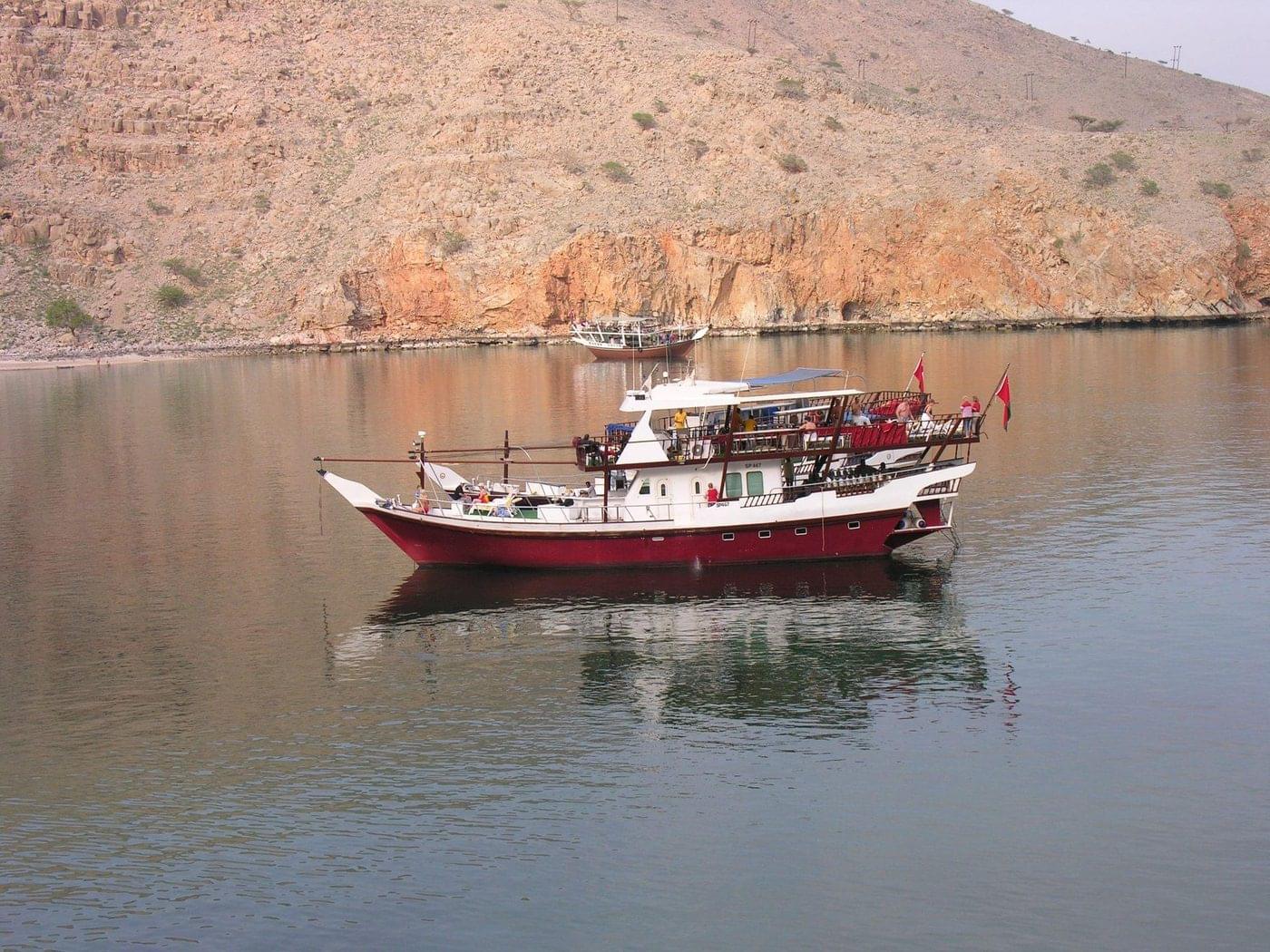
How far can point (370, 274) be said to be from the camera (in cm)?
12306

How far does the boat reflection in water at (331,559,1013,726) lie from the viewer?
25.3 meters

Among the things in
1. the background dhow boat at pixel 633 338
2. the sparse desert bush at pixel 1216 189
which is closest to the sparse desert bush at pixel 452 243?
the background dhow boat at pixel 633 338

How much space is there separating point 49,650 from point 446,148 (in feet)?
362

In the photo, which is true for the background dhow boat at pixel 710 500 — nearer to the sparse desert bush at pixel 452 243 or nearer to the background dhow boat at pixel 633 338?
the background dhow boat at pixel 633 338

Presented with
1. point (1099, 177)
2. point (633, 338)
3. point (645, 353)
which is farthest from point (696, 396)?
point (1099, 177)

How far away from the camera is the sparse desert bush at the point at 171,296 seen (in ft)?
409

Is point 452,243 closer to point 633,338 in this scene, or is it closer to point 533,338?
point 533,338

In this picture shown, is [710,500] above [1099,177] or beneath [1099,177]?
beneath

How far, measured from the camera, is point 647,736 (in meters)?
23.4

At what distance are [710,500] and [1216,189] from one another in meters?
114

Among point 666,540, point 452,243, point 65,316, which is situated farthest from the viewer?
point 452,243

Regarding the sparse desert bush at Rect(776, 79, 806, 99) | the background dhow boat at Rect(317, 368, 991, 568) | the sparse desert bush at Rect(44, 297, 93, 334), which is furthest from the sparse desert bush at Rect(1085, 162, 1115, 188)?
the background dhow boat at Rect(317, 368, 991, 568)

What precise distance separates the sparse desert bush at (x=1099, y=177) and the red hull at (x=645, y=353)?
5099 centimetres

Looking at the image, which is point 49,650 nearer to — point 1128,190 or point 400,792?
point 400,792
